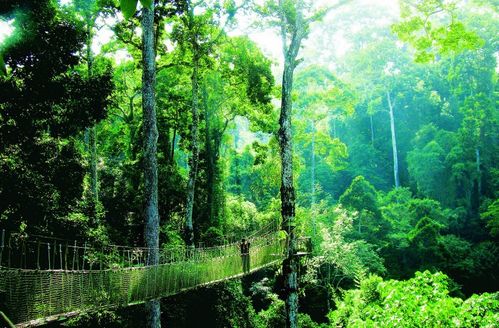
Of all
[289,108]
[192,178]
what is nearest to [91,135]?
[192,178]

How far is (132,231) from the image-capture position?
34.5 ft

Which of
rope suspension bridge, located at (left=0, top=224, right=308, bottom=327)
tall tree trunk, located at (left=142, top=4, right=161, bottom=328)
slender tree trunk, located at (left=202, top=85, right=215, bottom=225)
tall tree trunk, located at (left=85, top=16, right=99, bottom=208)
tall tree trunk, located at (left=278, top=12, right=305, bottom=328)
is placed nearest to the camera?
rope suspension bridge, located at (left=0, top=224, right=308, bottom=327)

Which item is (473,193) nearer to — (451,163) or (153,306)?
(451,163)

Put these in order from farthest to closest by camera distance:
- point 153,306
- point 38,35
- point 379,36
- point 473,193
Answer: point 379,36
point 473,193
point 153,306
point 38,35

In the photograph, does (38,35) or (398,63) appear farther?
(398,63)

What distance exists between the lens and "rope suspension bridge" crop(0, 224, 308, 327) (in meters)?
3.50

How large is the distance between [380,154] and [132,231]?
708 inches

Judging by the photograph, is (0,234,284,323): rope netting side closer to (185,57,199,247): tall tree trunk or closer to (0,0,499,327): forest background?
(0,0,499,327): forest background

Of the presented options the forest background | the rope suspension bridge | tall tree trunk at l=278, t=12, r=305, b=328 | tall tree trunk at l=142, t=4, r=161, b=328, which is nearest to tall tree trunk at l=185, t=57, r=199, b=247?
the forest background

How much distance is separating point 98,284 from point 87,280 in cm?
17

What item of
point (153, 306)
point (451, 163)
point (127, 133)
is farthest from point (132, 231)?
point (451, 163)

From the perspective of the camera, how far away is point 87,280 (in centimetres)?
420

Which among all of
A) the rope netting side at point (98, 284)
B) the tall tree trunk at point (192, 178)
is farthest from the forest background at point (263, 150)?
the rope netting side at point (98, 284)

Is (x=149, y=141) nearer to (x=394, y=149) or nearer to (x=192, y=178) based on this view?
(x=192, y=178)
